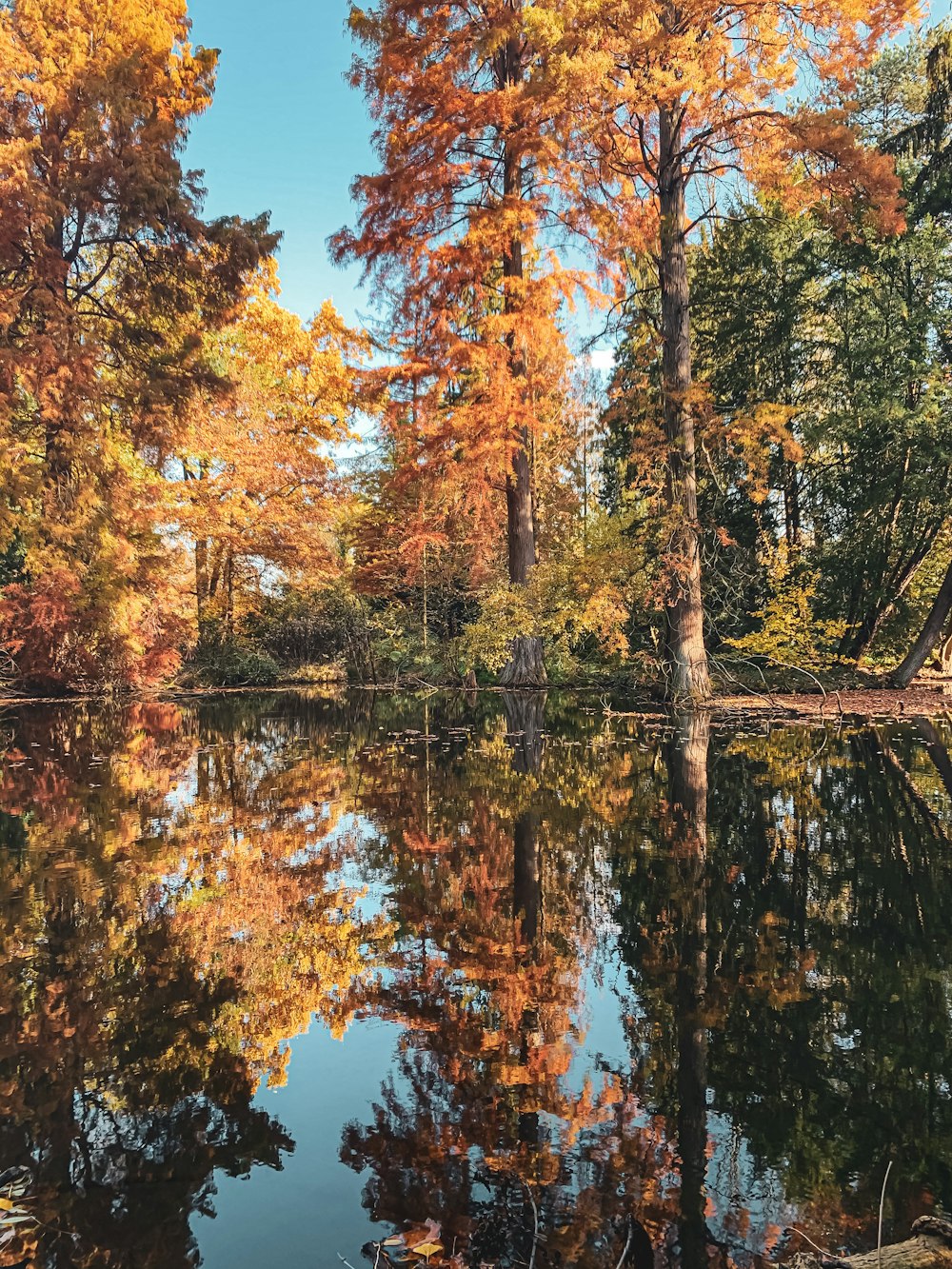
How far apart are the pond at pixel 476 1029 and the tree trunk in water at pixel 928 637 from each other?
8.54 metres

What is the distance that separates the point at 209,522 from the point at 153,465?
8.97 ft

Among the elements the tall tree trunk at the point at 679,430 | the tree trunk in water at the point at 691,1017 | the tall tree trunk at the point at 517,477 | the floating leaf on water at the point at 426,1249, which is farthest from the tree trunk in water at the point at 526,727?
the floating leaf on water at the point at 426,1249

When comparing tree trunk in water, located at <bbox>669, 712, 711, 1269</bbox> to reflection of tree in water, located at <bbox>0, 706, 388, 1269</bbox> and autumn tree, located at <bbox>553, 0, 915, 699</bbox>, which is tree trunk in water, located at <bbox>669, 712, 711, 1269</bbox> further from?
autumn tree, located at <bbox>553, 0, 915, 699</bbox>

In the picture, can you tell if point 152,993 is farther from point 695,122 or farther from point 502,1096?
point 695,122

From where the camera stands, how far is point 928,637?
1341 cm

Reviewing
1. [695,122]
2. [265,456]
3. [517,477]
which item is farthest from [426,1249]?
[265,456]

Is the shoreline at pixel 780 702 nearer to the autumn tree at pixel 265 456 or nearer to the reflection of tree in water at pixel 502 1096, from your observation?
the autumn tree at pixel 265 456

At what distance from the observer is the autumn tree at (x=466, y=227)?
14406mm

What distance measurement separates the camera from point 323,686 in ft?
71.5

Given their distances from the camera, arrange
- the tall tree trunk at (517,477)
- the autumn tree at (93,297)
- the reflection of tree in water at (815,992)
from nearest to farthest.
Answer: the reflection of tree in water at (815,992)
the autumn tree at (93,297)
the tall tree trunk at (517,477)

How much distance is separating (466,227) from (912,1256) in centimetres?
1716

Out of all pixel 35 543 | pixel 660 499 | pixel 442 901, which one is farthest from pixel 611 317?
pixel 442 901

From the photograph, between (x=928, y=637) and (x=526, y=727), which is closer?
(x=526, y=727)

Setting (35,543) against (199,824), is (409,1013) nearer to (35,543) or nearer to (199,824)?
(199,824)
